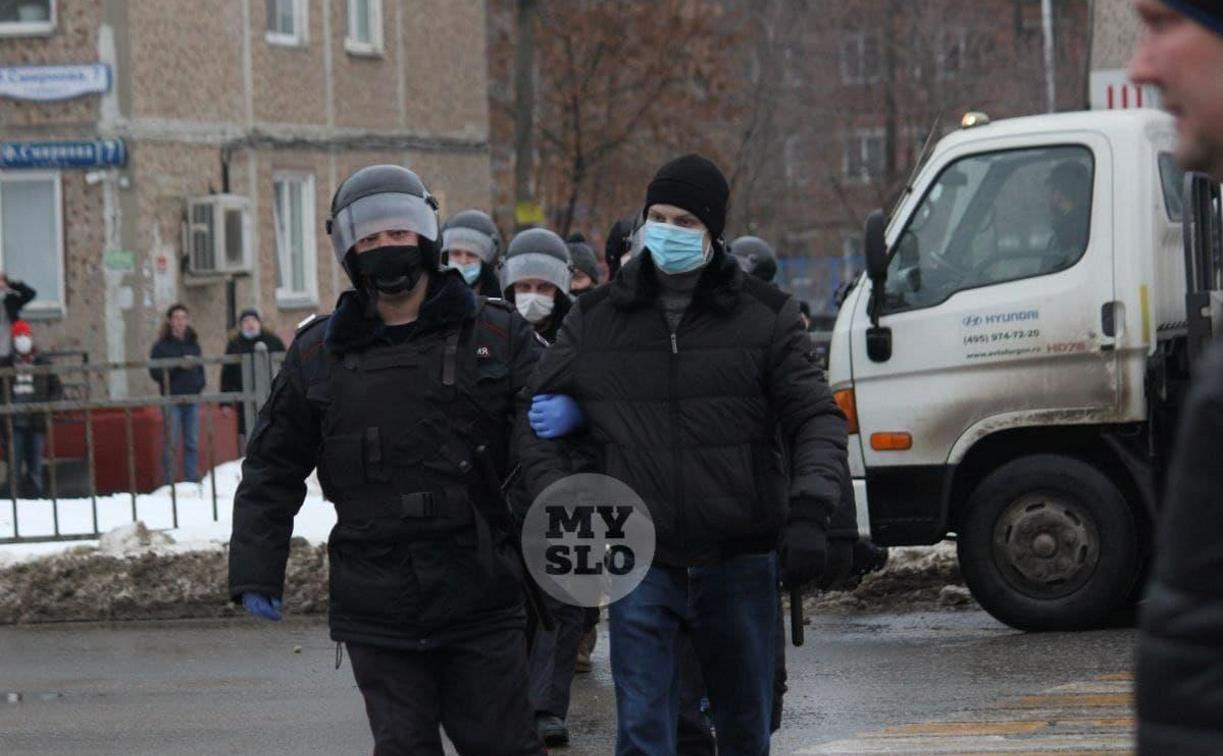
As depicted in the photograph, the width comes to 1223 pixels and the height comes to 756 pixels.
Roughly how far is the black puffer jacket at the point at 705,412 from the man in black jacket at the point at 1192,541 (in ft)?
11.3

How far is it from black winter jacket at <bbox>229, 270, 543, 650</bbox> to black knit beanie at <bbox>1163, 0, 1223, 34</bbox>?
347cm

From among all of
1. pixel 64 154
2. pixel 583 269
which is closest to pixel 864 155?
pixel 64 154

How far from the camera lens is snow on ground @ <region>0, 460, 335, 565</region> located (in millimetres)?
12688

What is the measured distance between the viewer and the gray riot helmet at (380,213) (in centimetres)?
547

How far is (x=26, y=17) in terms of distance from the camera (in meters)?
24.7

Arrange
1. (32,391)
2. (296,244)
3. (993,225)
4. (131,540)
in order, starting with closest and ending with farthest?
1. (993,225)
2. (131,540)
3. (32,391)
4. (296,244)

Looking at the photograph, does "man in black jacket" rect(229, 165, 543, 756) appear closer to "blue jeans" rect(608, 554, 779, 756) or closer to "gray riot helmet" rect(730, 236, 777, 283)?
"blue jeans" rect(608, 554, 779, 756)

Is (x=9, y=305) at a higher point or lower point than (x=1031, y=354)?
higher

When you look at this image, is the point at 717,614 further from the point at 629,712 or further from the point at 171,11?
the point at 171,11

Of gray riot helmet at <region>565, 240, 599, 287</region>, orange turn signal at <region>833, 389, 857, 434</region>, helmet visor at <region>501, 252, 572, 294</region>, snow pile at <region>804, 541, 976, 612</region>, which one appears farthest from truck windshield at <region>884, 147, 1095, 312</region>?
helmet visor at <region>501, 252, 572, 294</region>

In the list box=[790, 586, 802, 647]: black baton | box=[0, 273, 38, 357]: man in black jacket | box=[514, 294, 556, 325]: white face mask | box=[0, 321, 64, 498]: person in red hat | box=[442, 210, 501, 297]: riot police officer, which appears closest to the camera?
box=[790, 586, 802, 647]: black baton

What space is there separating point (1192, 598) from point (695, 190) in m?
3.94

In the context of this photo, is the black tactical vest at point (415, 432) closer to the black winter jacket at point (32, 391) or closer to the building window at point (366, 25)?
the black winter jacket at point (32, 391)

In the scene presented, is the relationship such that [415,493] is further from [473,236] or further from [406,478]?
[473,236]
